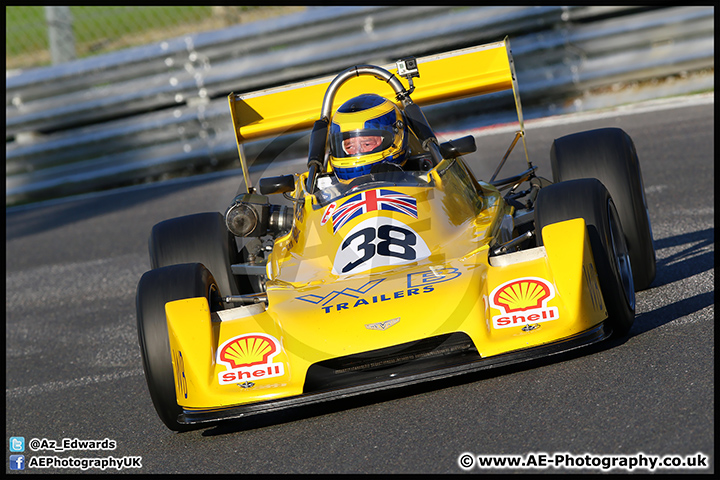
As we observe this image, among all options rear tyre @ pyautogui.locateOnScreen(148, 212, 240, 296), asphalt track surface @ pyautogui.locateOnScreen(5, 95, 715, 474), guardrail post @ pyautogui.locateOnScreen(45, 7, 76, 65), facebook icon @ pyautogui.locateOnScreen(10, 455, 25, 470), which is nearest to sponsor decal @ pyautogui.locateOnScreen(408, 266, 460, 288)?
asphalt track surface @ pyautogui.locateOnScreen(5, 95, 715, 474)

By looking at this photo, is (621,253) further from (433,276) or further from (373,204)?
(373,204)

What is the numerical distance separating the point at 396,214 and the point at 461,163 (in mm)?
1086

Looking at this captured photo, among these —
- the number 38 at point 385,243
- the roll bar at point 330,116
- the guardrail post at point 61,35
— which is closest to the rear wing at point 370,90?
the roll bar at point 330,116

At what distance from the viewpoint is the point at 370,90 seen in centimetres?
696

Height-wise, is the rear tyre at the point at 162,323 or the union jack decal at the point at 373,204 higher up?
the union jack decal at the point at 373,204

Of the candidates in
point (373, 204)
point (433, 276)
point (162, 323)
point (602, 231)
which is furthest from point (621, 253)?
point (162, 323)

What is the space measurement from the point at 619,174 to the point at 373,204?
1593 millimetres

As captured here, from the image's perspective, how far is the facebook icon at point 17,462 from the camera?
16.4 feet

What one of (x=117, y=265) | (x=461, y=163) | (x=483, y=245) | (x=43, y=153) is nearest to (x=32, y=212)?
(x=43, y=153)

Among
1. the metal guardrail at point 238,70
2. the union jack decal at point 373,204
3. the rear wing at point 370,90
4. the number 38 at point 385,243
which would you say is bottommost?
the number 38 at point 385,243

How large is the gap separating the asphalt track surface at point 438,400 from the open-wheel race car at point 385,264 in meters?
0.18

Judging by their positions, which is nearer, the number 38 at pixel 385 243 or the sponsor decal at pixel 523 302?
the sponsor decal at pixel 523 302

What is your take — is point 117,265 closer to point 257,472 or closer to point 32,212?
point 32,212

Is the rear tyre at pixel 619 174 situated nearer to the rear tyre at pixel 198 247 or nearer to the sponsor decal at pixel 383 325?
the sponsor decal at pixel 383 325
